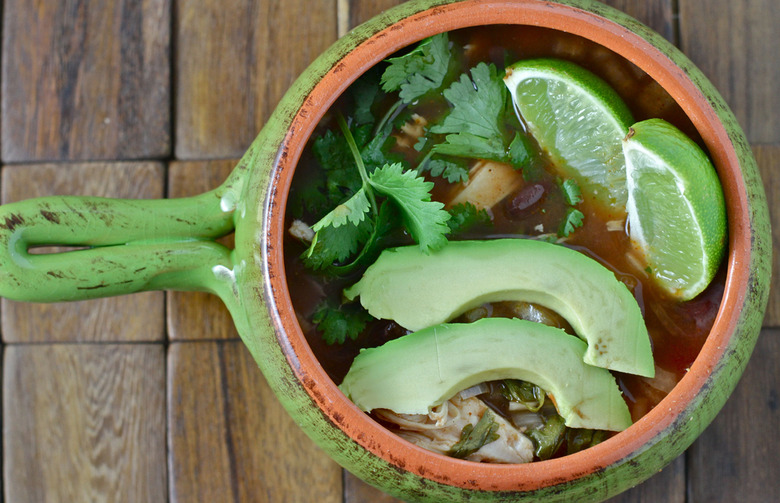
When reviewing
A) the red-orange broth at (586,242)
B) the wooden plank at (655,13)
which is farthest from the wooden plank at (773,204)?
the red-orange broth at (586,242)

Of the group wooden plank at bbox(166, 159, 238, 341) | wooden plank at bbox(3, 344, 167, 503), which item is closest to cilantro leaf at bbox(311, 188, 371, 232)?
wooden plank at bbox(166, 159, 238, 341)

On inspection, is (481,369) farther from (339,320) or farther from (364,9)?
(364,9)

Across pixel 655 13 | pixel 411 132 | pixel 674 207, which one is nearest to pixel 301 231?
pixel 411 132

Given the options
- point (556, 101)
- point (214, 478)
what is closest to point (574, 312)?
point (556, 101)

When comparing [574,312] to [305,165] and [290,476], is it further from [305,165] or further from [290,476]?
[290,476]

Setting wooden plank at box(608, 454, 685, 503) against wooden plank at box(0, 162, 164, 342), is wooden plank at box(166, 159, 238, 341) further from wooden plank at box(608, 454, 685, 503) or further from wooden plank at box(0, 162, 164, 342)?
wooden plank at box(608, 454, 685, 503)

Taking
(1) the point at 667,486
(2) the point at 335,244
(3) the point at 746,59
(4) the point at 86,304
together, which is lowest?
(1) the point at 667,486

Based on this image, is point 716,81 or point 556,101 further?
point 716,81

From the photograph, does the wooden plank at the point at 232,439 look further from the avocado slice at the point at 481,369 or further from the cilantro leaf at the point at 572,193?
the cilantro leaf at the point at 572,193
